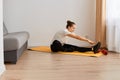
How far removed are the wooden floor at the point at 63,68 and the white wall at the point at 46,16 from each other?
149cm

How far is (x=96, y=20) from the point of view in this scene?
5.29m

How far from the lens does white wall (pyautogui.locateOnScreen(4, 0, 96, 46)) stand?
543cm

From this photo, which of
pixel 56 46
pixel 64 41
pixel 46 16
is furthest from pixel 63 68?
pixel 46 16

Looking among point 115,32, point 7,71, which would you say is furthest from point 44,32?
point 7,71

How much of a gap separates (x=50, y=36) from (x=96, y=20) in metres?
1.09

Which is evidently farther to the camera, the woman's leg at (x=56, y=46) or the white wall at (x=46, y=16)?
the white wall at (x=46, y=16)

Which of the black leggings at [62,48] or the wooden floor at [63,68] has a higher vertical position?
the black leggings at [62,48]

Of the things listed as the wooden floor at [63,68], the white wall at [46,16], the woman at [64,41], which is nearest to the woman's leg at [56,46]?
the woman at [64,41]

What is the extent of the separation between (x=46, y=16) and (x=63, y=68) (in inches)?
96.6

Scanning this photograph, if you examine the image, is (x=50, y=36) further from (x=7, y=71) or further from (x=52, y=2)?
(x=7, y=71)

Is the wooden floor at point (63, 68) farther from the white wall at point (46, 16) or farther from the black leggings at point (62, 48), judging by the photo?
the white wall at point (46, 16)

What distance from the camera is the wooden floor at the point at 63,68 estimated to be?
277 cm

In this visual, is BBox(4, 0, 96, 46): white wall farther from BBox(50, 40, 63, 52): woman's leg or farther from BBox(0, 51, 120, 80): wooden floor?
BBox(0, 51, 120, 80): wooden floor

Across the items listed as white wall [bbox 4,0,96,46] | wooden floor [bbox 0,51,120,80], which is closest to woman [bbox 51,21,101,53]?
wooden floor [bbox 0,51,120,80]
